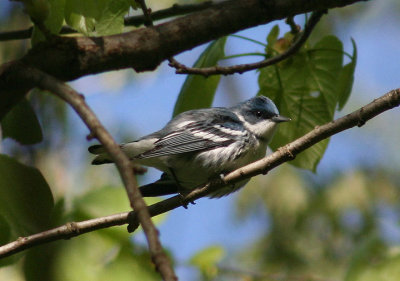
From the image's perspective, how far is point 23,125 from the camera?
2135 millimetres

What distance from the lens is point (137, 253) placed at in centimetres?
233

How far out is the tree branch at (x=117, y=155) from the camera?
114 cm

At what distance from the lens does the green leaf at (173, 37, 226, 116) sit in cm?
280

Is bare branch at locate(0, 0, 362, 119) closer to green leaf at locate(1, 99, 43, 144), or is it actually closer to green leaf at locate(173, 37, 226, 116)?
green leaf at locate(1, 99, 43, 144)

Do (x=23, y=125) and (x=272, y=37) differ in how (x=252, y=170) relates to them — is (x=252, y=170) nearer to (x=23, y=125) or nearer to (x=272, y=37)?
(x=272, y=37)

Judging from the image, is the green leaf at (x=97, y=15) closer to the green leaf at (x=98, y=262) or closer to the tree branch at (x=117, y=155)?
the tree branch at (x=117, y=155)

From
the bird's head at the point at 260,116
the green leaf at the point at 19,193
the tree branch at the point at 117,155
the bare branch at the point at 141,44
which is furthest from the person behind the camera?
the bird's head at the point at 260,116

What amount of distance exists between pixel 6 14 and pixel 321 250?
5293 millimetres

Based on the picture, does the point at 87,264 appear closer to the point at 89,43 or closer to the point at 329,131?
the point at 89,43

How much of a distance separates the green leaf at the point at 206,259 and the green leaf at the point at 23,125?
54.6 inches

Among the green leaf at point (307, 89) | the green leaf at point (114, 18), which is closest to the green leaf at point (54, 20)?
the green leaf at point (114, 18)

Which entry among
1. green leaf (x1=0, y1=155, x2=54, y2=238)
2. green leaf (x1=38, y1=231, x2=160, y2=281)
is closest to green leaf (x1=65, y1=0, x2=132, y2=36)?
Result: green leaf (x1=0, y1=155, x2=54, y2=238)

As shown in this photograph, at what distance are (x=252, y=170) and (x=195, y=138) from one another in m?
1.41

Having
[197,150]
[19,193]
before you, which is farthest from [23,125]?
[197,150]
